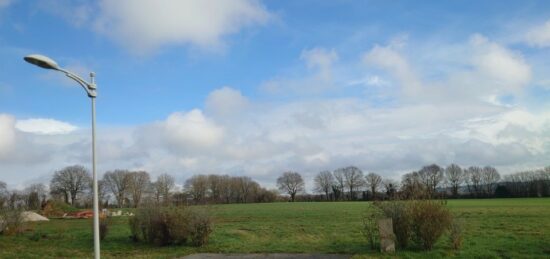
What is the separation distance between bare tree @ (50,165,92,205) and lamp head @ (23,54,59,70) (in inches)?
3976

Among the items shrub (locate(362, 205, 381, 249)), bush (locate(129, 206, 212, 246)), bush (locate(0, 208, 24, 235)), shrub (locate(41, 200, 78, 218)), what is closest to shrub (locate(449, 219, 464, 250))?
shrub (locate(362, 205, 381, 249))

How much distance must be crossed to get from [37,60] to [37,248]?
13666mm

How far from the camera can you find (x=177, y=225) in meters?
19.2

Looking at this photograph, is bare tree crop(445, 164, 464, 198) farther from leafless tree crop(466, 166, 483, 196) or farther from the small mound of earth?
the small mound of earth

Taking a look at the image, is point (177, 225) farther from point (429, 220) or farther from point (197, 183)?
point (197, 183)

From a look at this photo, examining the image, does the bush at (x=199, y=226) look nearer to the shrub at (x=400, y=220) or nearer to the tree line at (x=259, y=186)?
the shrub at (x=400, y=220)

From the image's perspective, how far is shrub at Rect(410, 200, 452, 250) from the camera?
49.4 feet

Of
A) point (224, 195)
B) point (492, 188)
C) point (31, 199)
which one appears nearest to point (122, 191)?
point (31, 199)

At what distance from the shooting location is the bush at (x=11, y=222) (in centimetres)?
2838

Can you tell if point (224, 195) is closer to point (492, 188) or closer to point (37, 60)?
point (492, 188)

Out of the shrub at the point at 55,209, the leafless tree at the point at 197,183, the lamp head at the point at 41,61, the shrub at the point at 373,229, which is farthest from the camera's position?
the leafless tree at the point at 197,183

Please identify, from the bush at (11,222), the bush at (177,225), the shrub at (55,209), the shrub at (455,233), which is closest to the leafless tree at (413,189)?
the shrub at (455,233)

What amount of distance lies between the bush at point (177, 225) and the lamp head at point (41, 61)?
32.2 feet

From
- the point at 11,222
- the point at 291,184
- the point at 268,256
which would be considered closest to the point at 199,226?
the point at 268,256
